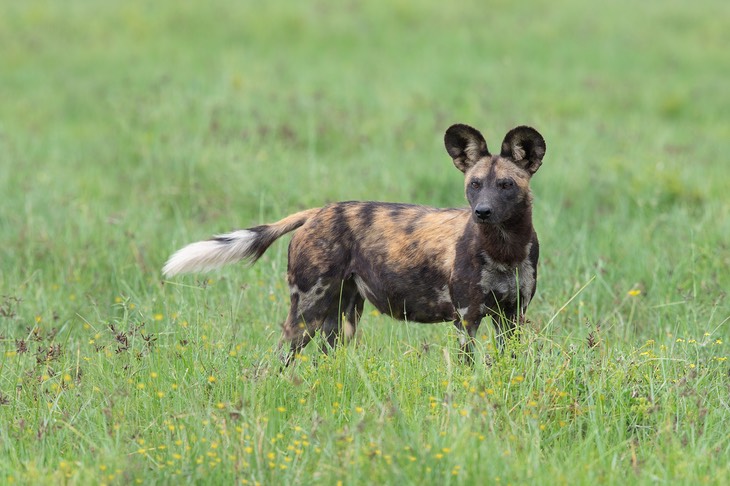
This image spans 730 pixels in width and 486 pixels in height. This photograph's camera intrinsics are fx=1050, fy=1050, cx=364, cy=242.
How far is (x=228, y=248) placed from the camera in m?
5.18

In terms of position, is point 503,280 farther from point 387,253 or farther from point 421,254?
point 387,253

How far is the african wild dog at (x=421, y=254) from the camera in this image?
4703 mm

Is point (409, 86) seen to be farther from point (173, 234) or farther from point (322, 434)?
point (322, 434)

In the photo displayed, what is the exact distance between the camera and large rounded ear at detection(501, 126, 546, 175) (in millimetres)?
4742

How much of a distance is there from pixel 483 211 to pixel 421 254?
54 cm

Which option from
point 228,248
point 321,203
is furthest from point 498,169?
point 321,203

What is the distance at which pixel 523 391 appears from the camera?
4039mm

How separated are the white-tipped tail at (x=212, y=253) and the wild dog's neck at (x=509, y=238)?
1213mm

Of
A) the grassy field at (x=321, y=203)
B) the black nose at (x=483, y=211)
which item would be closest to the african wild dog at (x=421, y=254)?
the black nose at (x=483, y=211)

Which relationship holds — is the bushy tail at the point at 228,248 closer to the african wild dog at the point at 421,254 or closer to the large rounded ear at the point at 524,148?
the african wild dog at the point at 421,254

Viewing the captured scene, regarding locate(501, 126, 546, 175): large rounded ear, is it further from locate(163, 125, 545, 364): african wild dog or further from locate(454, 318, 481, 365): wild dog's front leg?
locate(454, 318, 481, 365): wild dog's front leg

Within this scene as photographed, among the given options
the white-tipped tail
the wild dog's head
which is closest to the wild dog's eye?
the wild dog's head

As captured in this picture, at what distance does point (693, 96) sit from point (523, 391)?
33.4 feet

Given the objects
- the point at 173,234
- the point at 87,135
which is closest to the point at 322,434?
the point at 173,234
